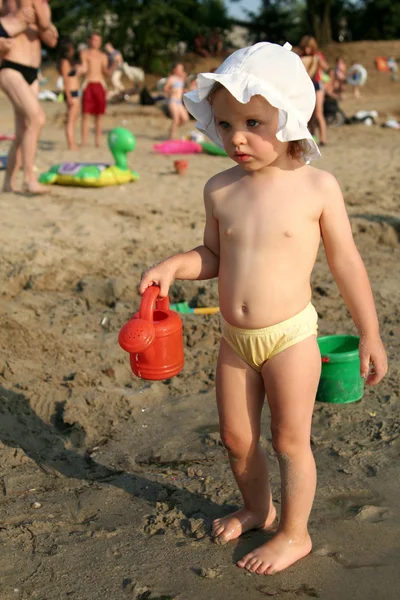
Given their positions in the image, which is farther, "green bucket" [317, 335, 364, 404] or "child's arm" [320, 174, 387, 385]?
"green bucket" [317, 335, 364, 404]

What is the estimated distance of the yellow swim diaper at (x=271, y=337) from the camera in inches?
89.6

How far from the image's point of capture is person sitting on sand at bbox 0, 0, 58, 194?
6.63 m

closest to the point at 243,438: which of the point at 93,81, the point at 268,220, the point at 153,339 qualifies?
the point at 153,339

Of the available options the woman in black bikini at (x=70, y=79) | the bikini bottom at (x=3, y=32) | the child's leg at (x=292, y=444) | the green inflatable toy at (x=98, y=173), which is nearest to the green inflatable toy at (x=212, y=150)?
the woman in black bikini at (x=70, y=79)

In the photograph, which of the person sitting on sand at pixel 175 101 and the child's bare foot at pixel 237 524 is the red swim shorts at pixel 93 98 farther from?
the child's bare foot at pixel 237 524

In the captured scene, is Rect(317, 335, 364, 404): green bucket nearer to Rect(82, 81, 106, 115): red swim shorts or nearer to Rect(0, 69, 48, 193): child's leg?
Rect(0, 69, 48, 193): child's leg

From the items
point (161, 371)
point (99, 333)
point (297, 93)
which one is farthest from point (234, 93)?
point (99, 333)

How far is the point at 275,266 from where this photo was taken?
2262 millimetres

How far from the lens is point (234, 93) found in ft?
6.79

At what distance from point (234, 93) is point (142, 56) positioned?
24888mm

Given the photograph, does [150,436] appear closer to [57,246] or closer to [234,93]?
[234,93]

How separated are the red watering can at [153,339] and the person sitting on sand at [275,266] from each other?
0.09m

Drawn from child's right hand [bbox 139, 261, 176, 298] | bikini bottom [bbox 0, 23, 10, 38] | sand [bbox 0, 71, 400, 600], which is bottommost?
sand [bbox 0, 71, 400, 600]

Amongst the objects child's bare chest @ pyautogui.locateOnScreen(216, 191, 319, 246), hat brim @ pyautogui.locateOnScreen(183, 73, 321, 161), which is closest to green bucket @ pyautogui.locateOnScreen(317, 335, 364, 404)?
child's bare chest @ pyautogui.locateOnScreen(216, 191, 319, 246)
